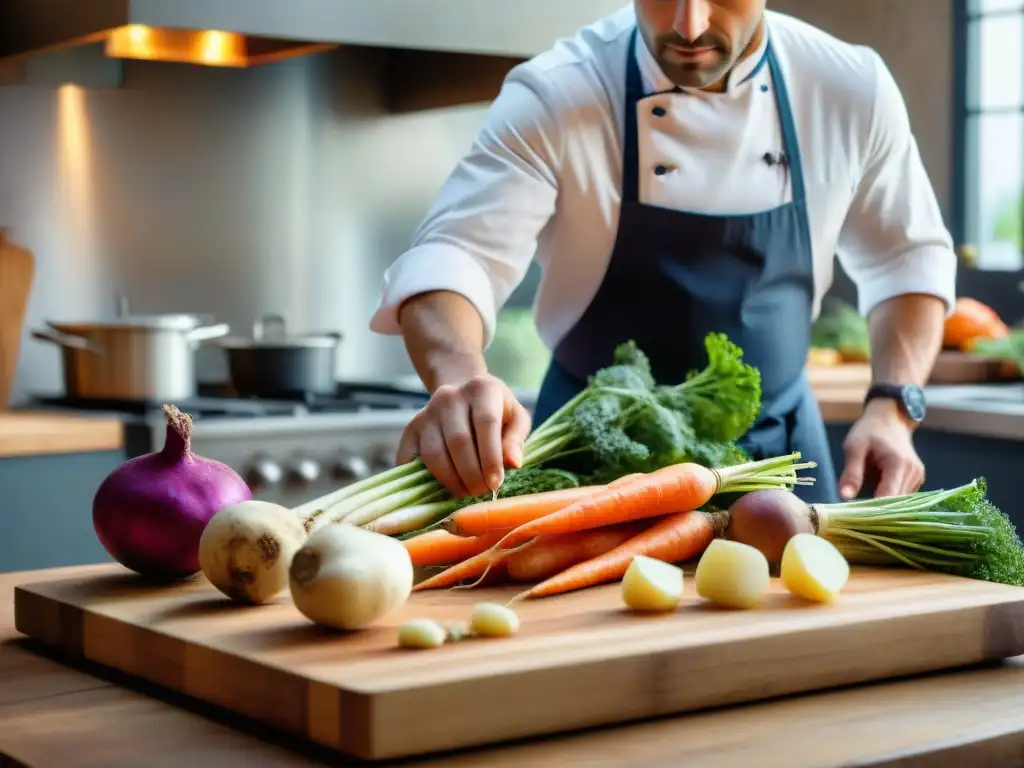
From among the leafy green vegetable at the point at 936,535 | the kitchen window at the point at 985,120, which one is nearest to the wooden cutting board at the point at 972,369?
the kitchen window at the point at 985,120

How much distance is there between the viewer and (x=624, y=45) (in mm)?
2047

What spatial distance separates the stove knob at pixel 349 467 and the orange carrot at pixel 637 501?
140 centimetres

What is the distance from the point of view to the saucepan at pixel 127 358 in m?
2.90

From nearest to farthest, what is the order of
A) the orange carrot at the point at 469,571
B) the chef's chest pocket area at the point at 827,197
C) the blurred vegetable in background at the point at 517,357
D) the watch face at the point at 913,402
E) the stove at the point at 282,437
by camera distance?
1. the orange carrot at the point at 469,571
2. the watch face at the point at 913,402
3. the chef's chest pocket area at the point at 827,197
4. the stove at the point at 282,437
5. the blurred vegetable in background at the point at 517,357

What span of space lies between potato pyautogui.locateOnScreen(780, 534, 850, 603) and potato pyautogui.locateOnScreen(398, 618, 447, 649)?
1.03 feet

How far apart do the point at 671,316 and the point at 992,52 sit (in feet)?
8.24

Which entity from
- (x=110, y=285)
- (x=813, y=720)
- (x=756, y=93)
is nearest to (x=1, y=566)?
(x=110, y=285)

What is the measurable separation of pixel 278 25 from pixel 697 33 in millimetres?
1215

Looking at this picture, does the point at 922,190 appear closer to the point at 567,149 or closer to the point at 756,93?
the point at 756,93

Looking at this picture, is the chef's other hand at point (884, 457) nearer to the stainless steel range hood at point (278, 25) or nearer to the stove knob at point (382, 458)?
the stove knob at point (382, 458)

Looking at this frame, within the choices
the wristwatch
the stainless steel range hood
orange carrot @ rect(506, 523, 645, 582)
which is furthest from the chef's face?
the stainless steel range hood

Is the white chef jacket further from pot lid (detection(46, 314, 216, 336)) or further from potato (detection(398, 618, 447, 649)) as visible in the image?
pot lid (detection(46, 314, 216, 336))

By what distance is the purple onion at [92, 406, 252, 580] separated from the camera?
48.9 inches

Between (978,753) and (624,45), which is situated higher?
(624,45)
